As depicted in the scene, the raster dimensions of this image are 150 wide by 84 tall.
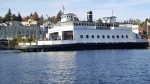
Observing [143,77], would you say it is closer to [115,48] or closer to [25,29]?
[115,48]

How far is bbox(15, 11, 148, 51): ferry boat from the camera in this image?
9119 centimetres

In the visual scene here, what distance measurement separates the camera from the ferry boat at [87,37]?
9119 cm

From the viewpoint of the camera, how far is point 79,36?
96.8 metres

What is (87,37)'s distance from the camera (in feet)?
324

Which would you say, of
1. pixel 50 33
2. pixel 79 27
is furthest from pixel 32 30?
pixel 79 27

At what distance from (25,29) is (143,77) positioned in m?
148

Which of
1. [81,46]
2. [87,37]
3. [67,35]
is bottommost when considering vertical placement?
[81,46]

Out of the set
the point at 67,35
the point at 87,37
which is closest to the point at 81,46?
the point at 87,37

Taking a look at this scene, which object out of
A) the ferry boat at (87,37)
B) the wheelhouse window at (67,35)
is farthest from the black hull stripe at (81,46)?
the wheelhouse window at (67,35)

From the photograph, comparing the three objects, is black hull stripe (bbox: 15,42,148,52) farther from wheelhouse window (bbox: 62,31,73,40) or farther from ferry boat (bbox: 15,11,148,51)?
wheelhouse window (bbox: 62,31,73,40)

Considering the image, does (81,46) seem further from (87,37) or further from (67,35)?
(67,35)

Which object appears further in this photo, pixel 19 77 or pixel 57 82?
pixel 19 77

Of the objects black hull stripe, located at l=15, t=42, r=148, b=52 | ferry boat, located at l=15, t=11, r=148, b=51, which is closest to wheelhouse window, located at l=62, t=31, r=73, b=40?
ferry boat, located at l=15, t=11, r=148, b=51

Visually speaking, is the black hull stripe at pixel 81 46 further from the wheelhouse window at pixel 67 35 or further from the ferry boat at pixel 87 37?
the wheelhouse window at pixel 67 35
